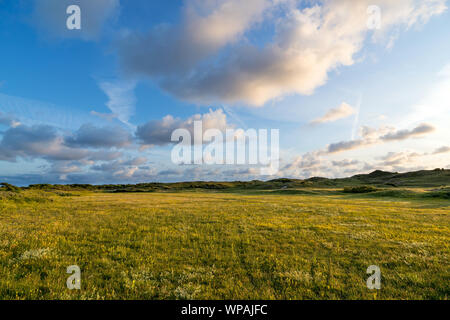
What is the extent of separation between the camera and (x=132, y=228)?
1666 centimetres

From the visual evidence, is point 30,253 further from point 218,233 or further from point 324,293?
point 324,293

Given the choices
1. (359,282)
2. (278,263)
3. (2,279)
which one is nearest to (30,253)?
(2,279)

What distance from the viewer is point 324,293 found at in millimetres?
Result: 7172

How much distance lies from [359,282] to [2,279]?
519 inches
